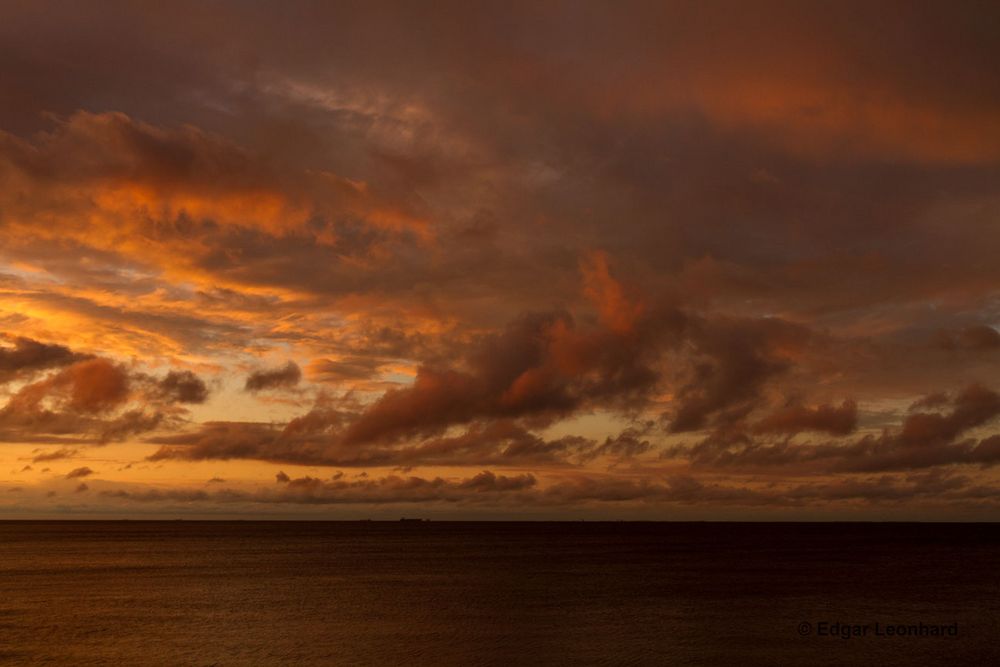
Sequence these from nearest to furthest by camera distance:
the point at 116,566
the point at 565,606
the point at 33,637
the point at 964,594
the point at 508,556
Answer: the point at 33,637 → the point at 565,606 → the point at 964,594 → the point at 116,566 → the point at 508,556

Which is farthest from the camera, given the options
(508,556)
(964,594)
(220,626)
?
(508,556)

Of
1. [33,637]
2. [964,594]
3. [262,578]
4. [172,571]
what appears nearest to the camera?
[33,637]

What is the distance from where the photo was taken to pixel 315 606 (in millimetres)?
80250

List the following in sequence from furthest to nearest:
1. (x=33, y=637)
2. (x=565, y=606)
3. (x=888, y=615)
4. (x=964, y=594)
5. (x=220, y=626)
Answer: (x=964, y=594) < (x=565, y=606) < (x=888, y=615) < (x=220, y=626) < (x=33, y=637)

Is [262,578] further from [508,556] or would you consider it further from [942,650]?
[942,650]

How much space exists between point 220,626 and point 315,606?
13764 mm

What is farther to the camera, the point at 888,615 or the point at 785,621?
the point at 888,615

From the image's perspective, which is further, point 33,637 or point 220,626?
point 220,626

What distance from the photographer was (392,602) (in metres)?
84.6

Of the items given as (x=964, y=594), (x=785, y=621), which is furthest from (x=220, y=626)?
(x=964, y=594)

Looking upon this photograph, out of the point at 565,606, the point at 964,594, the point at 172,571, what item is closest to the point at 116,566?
the point at 172,571

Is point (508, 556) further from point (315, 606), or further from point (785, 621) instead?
point (785, 621)

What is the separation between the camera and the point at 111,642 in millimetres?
59344

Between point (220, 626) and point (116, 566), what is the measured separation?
79104mm
